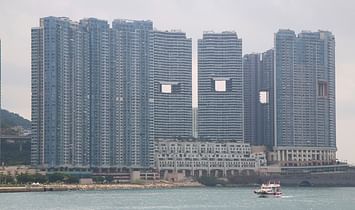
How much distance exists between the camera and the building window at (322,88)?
19523cm

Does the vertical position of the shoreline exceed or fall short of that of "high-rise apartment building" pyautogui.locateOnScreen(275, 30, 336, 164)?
it falls short

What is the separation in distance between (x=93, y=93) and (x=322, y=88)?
49.7 meters

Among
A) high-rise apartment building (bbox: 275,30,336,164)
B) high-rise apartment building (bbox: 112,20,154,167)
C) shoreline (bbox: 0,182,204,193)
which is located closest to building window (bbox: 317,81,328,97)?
high-rise apartment building (bbox: 275,30,336,164)

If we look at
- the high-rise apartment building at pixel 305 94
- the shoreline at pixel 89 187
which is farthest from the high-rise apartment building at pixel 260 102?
the shoreline at pixel 89 187

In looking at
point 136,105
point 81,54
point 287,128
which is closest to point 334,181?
point 287,128

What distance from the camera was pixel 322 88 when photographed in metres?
196

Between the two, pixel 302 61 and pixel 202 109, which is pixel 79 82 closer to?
pixel 202 109

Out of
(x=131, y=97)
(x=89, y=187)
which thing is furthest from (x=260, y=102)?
(x=89, y=187)

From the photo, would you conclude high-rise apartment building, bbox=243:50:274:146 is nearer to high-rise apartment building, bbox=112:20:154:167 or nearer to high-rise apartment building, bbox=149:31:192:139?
high-rise apartment building, bbox=149:31:192:139

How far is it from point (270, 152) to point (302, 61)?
18224 mm

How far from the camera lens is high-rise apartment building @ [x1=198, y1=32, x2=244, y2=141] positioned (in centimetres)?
19362

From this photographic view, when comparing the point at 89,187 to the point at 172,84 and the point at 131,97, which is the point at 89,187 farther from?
the point at 172,84

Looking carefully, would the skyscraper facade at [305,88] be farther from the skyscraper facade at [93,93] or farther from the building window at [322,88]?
the skyscraper facade at [93,93]

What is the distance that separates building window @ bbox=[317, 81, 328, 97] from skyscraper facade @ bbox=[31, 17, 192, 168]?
34.8 meters
